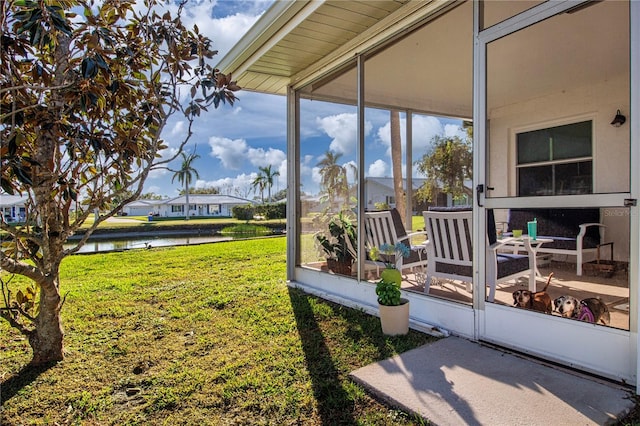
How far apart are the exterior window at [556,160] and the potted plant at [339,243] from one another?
6.36 feet

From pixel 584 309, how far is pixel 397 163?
8.15 feet

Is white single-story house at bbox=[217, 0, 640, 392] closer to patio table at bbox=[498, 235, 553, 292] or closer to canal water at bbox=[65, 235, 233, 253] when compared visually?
patio table at bbox=[498, 235, 553, 292]

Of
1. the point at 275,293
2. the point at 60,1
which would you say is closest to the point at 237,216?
the point at 275,293

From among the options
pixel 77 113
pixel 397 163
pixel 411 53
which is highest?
pixel 411 53

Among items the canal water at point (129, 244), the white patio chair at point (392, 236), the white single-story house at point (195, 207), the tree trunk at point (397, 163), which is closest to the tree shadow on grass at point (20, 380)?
the white patio chair at point (392, 236)

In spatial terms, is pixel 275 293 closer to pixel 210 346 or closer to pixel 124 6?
pixel 210 346

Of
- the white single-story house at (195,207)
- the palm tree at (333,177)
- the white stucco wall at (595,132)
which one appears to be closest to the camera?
the white stucco wall at (595,132)

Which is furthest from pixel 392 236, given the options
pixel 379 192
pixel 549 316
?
pixel 549 316

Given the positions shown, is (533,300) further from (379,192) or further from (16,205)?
(16,205)

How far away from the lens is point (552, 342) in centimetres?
260

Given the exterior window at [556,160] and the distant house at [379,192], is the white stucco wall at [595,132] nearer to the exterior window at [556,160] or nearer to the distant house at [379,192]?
the exterior window at [556,160]

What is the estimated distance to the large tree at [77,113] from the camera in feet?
7.93

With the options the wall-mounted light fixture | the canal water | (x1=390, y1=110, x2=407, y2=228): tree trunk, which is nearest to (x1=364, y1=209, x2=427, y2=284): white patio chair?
(x1=390, y1=110, x2=407, y2=228): tree trunk

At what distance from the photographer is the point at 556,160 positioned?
11.5 feet
